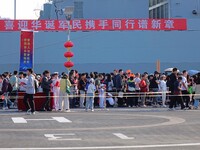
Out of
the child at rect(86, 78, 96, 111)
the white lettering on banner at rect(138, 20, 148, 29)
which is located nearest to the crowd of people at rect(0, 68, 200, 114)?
the child at rect(86, 78, 96, 111)

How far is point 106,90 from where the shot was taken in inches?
1232

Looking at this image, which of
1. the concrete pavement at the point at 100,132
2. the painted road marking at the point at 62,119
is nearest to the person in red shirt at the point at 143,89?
the concrete pavement at the point at 100,132

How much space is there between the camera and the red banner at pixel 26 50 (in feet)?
107

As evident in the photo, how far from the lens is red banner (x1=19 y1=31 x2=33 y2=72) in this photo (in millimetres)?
32594

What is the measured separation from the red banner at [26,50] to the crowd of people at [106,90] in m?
2.08

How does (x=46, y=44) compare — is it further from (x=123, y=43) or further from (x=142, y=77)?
(x=142, y=77)

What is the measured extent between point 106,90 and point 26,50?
5.17 meters

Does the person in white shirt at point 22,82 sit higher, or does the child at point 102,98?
the person in white shirt at point 22,82

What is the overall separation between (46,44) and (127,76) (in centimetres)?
2152

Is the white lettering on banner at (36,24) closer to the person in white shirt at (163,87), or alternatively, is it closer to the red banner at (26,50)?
the red banner at (26,50)

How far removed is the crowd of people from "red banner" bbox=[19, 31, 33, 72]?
2.08 meters

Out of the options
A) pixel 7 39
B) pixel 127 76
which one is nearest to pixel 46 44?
pixel 7 39

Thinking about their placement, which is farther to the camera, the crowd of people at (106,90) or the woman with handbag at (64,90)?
the crowd of people at (106,90)

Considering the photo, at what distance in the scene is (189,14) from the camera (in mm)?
61312
